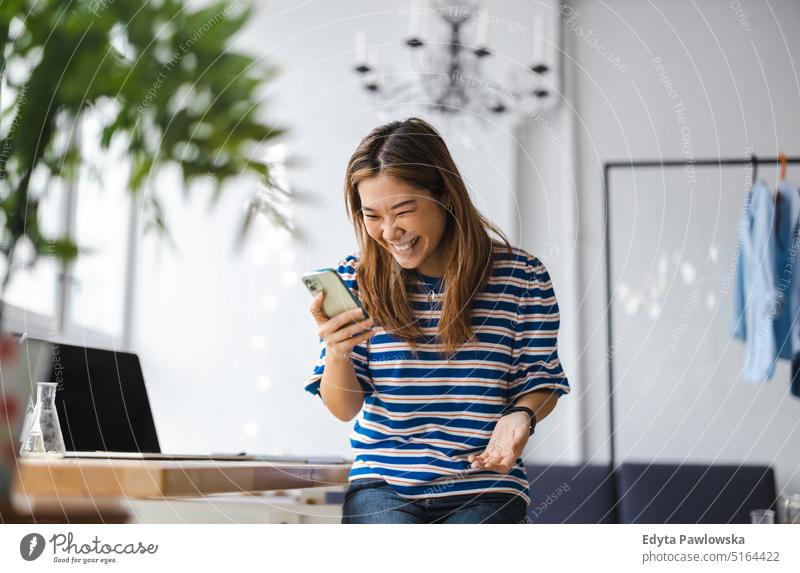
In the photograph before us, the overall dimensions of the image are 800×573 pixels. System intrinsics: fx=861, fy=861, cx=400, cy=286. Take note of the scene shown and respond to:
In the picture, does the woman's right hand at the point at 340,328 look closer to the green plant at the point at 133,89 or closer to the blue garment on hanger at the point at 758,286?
the green plant at the point at 133,89

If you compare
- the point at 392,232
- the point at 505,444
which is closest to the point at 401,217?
the point at 392,232

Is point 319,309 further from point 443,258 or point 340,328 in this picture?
point 443,258

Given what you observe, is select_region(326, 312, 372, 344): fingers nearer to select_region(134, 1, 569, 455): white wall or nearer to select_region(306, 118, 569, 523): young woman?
select_region(306, 118, 569, 523): young woman

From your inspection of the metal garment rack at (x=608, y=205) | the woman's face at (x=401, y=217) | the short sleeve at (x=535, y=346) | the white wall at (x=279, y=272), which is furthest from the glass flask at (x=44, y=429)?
the metal garment rack at (x=608, y=205)

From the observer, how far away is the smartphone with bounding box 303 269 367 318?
0.97m

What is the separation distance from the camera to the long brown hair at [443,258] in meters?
1.02

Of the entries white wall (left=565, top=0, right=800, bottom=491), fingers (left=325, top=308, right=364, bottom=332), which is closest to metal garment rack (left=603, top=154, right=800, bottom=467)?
white wall (left=565, top=0, right=800, bottom=491)

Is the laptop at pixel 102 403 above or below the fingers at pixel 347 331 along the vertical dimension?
below

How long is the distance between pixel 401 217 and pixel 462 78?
1.22 metres

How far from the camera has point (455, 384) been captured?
1006mm

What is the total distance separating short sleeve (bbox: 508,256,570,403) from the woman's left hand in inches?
2.4

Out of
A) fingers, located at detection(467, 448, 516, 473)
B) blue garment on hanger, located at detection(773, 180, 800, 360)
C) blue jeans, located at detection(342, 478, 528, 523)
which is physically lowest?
blue jeans, located at detection(342, 478, 528, 523)

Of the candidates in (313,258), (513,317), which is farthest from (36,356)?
(313,258)

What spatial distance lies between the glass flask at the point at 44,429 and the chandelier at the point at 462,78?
49.7 inches
